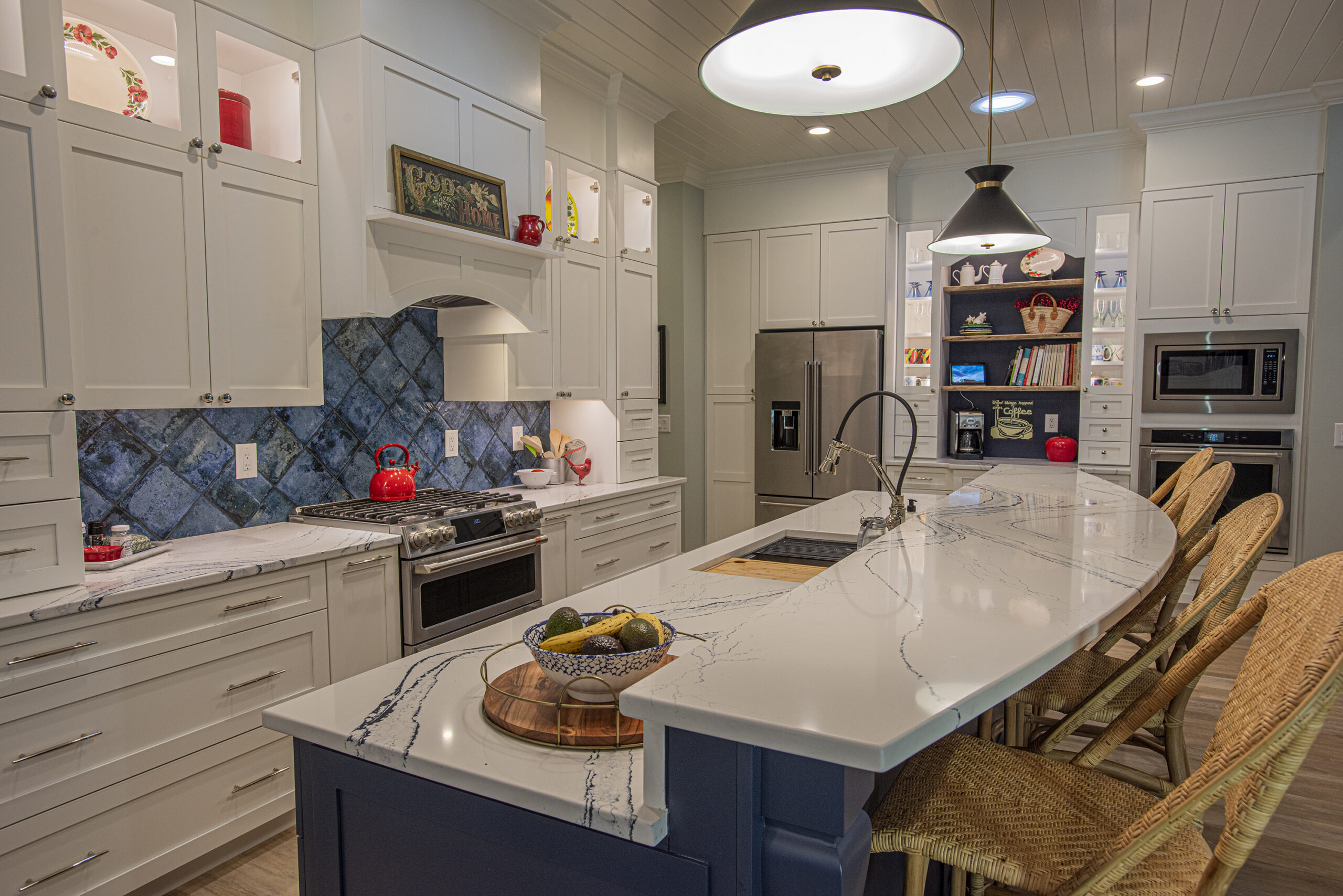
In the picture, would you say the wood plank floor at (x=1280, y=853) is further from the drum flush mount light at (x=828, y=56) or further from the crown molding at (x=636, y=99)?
the crown molding at (x=636, y=99)

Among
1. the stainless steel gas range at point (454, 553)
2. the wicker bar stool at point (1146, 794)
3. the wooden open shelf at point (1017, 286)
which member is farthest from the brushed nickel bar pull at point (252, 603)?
the wooden open shelf at point (1017, 286)

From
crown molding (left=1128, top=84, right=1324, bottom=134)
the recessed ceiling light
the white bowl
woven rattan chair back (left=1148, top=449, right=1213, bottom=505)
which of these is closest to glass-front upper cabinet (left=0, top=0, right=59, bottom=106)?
the white bowl

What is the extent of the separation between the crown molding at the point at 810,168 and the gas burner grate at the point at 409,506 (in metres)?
3.24

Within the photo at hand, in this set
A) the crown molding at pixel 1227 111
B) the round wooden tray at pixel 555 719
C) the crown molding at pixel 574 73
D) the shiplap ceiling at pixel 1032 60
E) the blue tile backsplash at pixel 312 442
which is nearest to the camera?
the round wooden tray at pixel 555 719

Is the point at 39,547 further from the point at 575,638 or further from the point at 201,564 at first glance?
the point at 575,638

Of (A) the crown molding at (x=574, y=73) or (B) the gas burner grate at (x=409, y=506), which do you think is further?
(A) the crown molding at (x=574, y=73)

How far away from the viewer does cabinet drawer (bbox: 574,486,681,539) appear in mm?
3781

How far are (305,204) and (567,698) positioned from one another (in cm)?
226

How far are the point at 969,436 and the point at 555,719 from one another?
4.81 m

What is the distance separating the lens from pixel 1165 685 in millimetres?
1345

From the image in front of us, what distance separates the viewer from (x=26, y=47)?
1.93 m

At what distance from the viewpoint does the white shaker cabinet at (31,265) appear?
74.2 inches

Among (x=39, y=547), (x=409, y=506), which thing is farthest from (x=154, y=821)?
(x=409, y=506)

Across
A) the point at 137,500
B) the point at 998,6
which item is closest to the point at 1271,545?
the point at 998,6
